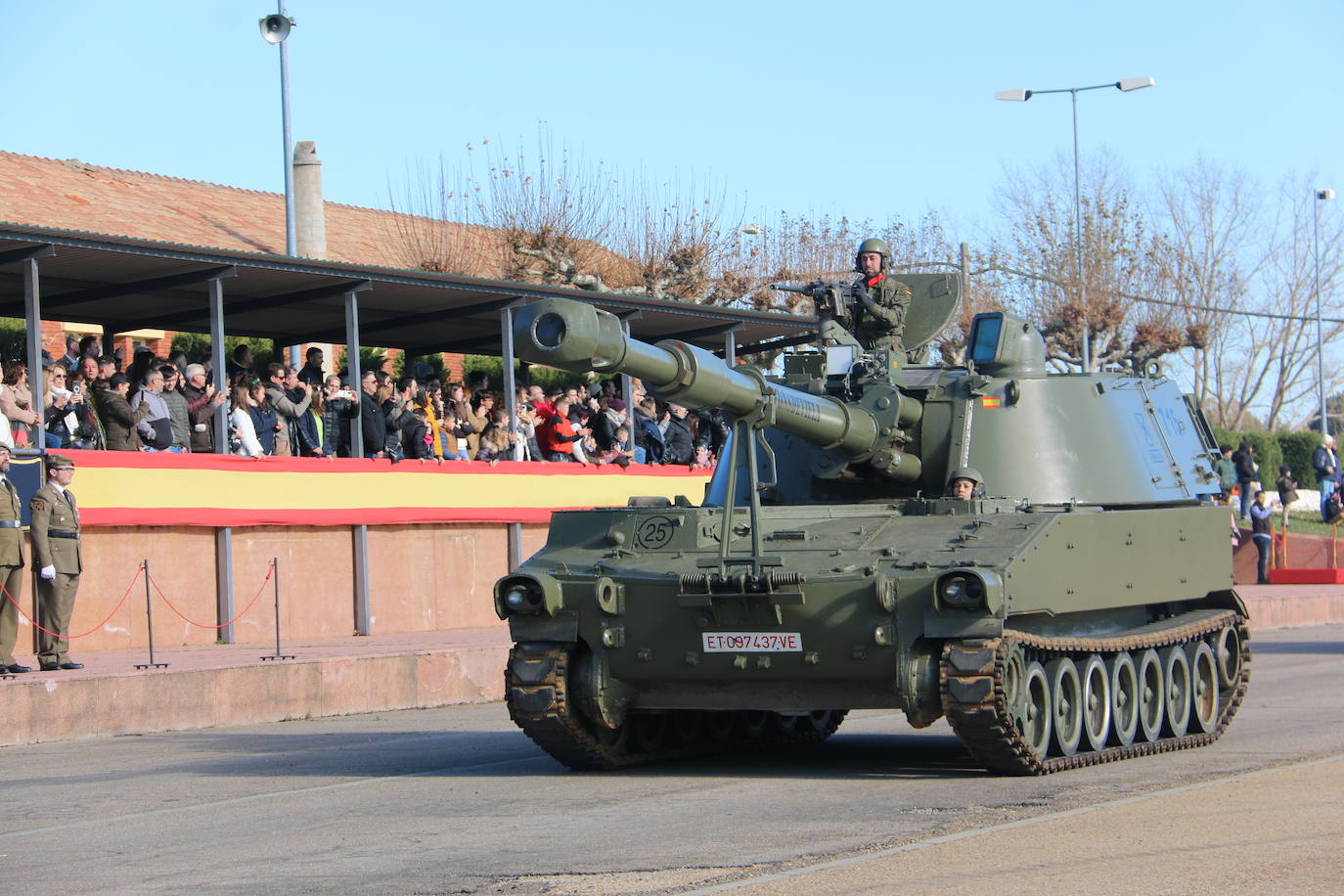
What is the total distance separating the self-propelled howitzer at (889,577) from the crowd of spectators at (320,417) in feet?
8.98

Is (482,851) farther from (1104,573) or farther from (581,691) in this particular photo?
(1104,573)

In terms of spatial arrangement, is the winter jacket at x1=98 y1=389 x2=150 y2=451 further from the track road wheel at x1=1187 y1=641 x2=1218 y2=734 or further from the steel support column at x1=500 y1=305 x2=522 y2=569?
the track road wheel at x1=1187 y1=641 x2=1218 y2=734

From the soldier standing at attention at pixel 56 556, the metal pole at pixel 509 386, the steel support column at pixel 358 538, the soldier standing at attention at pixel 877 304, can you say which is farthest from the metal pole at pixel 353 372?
the soldier standing at attention at pixel 877 304

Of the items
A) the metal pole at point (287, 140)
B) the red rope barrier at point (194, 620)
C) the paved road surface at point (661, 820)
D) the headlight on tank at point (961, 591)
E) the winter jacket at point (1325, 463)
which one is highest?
the metal pole at point (287, 140)

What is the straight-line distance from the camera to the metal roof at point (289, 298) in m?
19.5

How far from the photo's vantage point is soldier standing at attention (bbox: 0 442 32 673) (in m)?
15.8

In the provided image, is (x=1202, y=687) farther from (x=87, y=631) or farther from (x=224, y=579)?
(x=224, y=579)

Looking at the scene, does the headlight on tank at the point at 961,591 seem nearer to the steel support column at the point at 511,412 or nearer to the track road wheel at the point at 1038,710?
the track road wheel at the point at 1038,710

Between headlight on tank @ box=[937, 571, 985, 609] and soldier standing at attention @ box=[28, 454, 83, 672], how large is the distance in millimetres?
8706

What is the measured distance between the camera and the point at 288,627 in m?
20.8

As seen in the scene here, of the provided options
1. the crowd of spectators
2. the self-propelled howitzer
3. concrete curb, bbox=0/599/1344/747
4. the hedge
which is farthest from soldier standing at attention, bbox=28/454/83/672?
the hedge

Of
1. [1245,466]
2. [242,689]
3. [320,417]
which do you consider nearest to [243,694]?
[242,689]

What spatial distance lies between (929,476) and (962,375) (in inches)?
30.3

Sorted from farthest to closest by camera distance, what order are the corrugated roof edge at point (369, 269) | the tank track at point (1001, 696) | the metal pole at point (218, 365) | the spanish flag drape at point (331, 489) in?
the metal pole at point (218, 365) < the spanish flag drape at point (331, 489) < the corrugated roof edge at point (369, 269) < the tank track at point (1001, 696)
